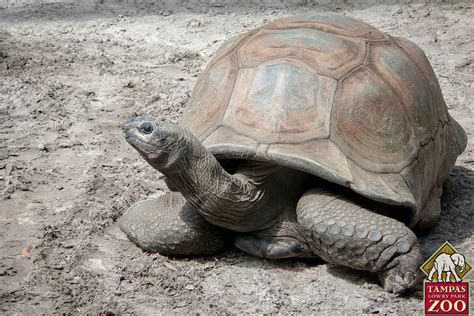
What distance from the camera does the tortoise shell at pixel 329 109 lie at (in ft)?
10.3

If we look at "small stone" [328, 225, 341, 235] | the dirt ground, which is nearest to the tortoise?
"small stone" [328, 225, 341, 235]

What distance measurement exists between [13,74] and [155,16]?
5.83 feet

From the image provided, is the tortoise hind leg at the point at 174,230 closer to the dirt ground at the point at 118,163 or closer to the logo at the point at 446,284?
the dirt ground at the point at 118,163

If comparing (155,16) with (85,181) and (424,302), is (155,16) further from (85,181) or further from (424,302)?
(424,302)

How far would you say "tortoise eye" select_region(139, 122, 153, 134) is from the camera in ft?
9.90

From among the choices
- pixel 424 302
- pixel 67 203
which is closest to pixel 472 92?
pixel 424 302

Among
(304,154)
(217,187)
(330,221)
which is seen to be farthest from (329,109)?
(217,187)

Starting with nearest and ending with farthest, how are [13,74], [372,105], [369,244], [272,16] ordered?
[369,244], [372,105], [13,74], [272,16]

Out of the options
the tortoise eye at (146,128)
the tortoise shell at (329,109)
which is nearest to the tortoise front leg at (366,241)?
the tortoise shell at (329,109)

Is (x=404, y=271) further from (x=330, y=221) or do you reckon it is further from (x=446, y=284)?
(x=330, y=221)

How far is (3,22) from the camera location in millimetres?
7102

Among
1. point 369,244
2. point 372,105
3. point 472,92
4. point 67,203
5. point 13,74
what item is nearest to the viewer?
point 369,244

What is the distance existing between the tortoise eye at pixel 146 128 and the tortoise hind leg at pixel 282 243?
79 centimetres

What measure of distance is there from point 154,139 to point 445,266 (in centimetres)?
140
